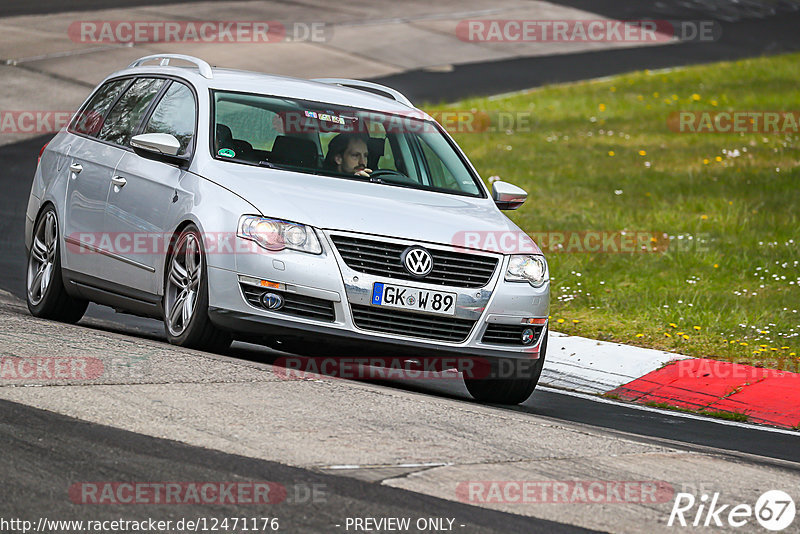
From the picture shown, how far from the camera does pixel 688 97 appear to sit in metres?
27.2

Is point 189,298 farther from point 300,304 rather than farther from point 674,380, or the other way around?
point 674,380

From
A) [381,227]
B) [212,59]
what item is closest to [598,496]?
[381,227]

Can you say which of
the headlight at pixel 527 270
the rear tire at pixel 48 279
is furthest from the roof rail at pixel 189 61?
the headlight at pixel 527 270

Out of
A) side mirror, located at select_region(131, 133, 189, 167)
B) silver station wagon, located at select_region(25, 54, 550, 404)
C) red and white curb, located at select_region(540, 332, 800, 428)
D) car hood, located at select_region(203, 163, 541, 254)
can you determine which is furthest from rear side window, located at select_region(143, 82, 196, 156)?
red and white curb, located at select_region(540, 332, 800, 428)

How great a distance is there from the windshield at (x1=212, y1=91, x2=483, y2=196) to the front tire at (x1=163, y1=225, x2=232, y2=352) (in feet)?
2.40

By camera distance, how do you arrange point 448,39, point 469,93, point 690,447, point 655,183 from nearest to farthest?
point 690,447 < point 655,183 < point 469,93 < point 448,39

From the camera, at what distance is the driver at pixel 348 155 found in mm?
8867

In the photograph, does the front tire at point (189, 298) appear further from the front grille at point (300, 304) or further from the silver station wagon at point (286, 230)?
the front grille at point (300, 304)

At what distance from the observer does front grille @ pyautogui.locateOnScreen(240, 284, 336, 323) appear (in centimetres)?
775

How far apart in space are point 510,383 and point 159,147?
2654 millimetres

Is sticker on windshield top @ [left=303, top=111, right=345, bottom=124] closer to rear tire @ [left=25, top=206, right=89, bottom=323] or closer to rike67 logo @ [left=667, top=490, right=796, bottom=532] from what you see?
rear tire @ [left=25, top=206, right=89, bottom=323]

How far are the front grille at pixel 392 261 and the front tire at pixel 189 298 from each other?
86 cm

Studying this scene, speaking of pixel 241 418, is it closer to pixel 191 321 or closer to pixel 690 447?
pixel 191 321

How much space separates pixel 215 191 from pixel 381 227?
1051mm
